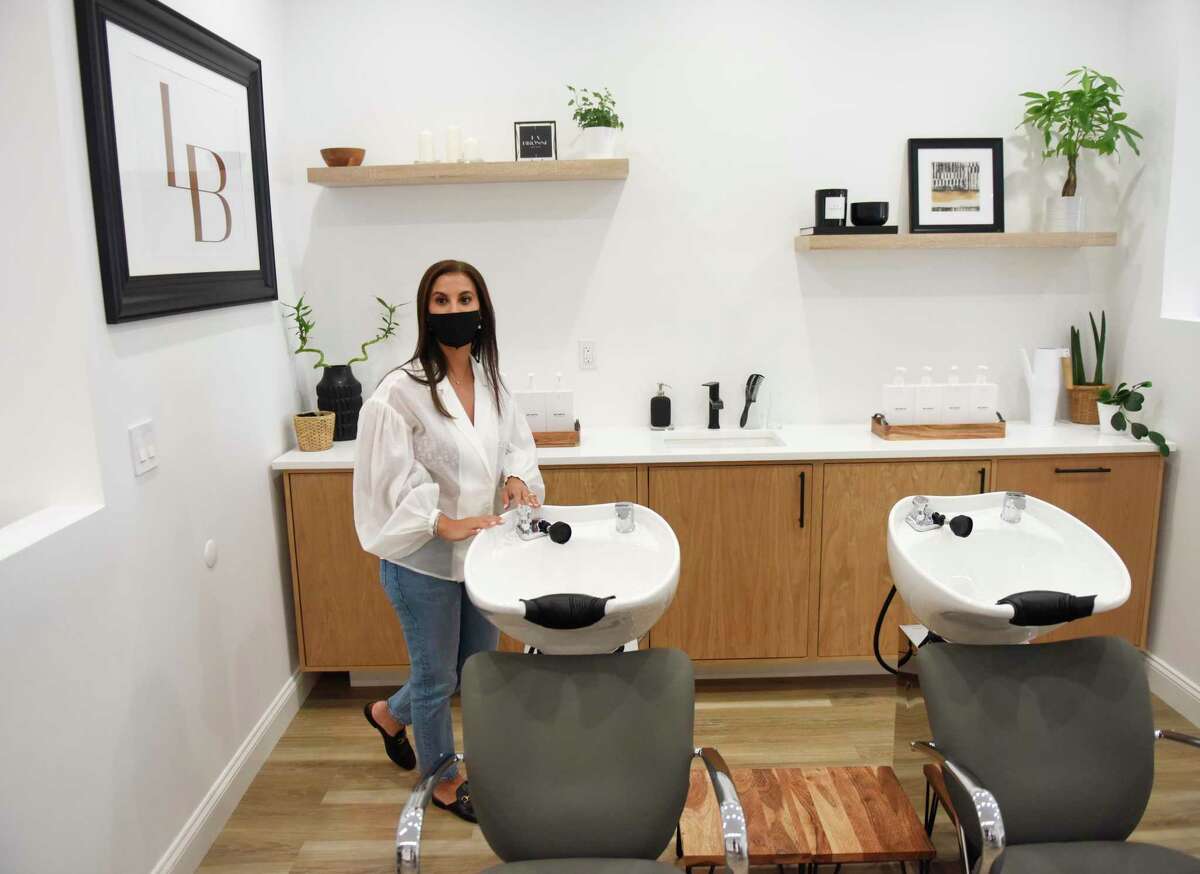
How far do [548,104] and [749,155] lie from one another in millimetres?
745

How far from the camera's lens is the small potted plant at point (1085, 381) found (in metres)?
3.45

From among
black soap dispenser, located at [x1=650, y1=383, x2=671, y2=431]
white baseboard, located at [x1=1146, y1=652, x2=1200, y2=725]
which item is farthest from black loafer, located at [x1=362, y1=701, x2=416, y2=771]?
white baseboard, located at [x1=1146, y1=652, x2=1200, y2=725]

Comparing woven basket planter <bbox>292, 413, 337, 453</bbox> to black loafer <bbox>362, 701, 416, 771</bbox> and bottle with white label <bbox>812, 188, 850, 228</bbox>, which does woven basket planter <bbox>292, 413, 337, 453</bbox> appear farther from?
bottle with white label <bbox>812, 188, 850, 228</bbox>

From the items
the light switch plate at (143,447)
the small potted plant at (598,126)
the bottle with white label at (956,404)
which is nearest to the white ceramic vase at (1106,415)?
the bottle with white label at (956,404)

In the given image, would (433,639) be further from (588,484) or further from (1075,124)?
(1075,124)

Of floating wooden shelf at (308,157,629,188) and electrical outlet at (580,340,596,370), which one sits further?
electrical outlet at (580,340,596,370)

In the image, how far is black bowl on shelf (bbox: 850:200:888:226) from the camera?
3.28 meters

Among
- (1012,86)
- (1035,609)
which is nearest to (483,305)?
(1035,609)

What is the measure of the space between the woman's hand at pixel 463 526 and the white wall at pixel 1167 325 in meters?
2.33

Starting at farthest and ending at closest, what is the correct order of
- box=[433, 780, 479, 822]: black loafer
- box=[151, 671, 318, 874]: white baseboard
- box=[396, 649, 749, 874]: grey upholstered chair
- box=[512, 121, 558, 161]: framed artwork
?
1. box=[512, 121, 558, 161]: framed artwork
2. box=[433, 780, 479, 822]: black loafer
3. box=[151, 671, 318, 874]: white baseboard
4. box=[396, 649, 749, 874]: grey upholstered chair

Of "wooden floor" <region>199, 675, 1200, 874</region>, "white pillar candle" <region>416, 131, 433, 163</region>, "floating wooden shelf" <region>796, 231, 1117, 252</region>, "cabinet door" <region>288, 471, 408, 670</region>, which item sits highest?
"white pillar candle" <region>416, 131, 433, 163</region>

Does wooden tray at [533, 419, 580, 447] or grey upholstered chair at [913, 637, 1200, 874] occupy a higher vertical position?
wooden tray at [533, 419, 580, 447]

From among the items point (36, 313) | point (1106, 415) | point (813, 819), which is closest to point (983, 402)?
point (1106, 415)

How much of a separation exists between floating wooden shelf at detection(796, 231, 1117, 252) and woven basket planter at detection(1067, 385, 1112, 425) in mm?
514
